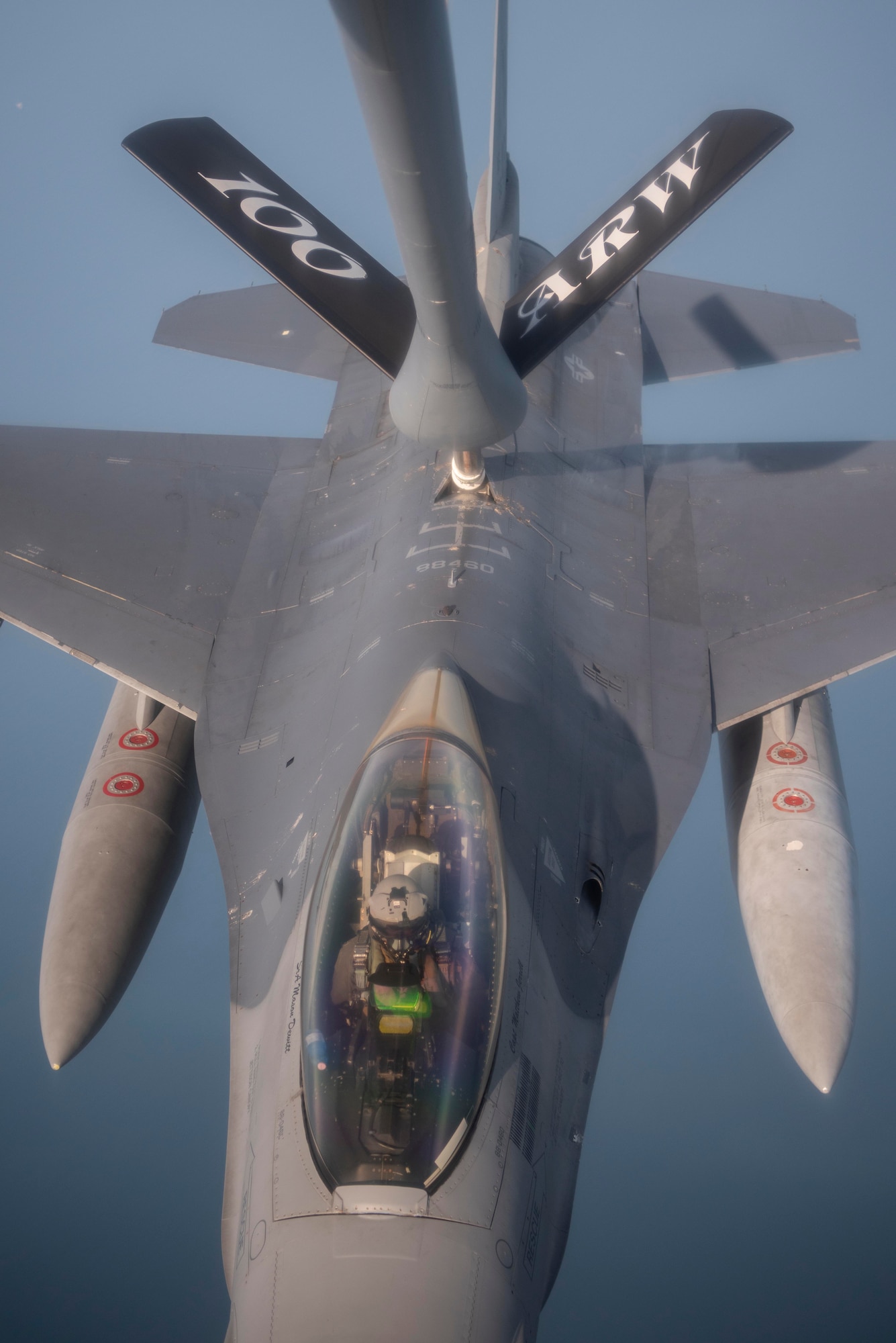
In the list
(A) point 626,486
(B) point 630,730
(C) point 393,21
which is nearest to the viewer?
(C) point 393,21

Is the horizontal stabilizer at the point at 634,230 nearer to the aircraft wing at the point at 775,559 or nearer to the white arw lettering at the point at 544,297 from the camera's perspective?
the white arw lettering at the point at 544,297

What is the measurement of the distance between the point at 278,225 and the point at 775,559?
15.9 ft

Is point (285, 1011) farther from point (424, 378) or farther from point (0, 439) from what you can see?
point (0, 439)

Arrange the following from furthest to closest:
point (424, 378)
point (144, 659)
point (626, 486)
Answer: point (626, 486) < point (144, 659) < point (424, 378)

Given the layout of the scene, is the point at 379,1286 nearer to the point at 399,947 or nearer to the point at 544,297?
the point at 399,947

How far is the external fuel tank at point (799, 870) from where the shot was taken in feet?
22.7

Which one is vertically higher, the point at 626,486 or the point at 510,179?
the point at 510,179

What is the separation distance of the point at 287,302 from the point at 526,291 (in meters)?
6.24

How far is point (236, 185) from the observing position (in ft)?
26.0

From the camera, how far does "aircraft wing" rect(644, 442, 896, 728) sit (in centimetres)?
784

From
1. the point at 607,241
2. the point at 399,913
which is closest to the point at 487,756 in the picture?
the point at 399,913

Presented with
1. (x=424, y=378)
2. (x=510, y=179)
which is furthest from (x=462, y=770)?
(x=510, y=179)

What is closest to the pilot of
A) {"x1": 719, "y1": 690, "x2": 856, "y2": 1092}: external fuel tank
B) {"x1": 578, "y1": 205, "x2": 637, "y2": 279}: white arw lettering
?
{"x1": 719, "y1": 690, "x2": 856, "y2": 1092}: external fuel tank

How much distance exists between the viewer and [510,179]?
11.5 m
